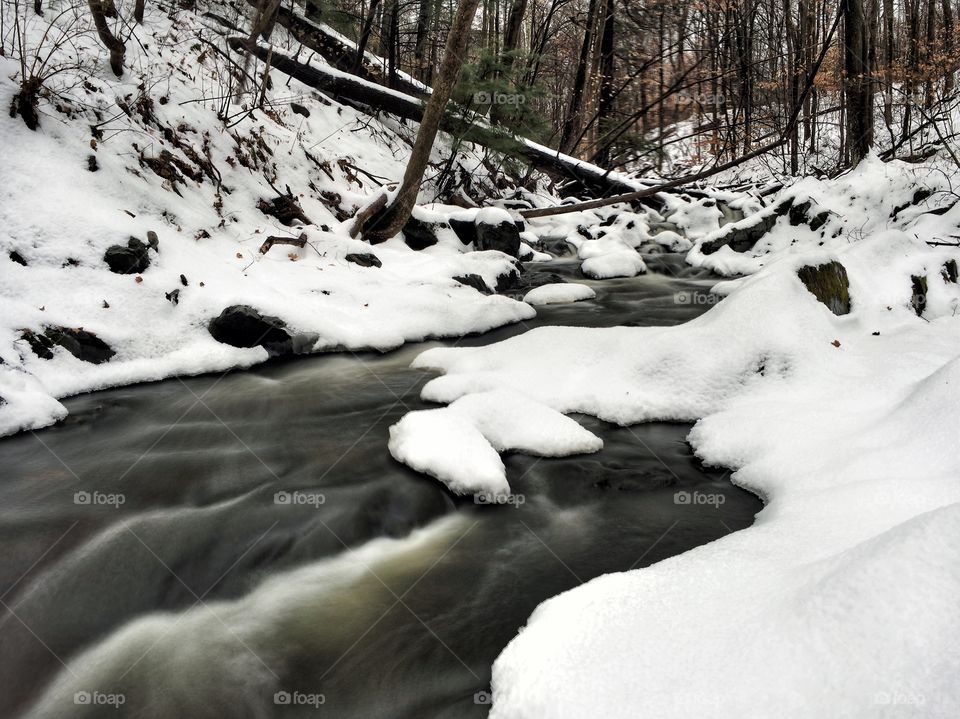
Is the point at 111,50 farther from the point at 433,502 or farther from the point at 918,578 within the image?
the point at 918,578

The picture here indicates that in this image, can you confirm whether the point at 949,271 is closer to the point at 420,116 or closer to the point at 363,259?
the point at 363,259

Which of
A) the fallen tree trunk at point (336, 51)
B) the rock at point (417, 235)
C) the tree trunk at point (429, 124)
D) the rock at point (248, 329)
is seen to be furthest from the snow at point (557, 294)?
the fallen tree trunk at point (336, 51)

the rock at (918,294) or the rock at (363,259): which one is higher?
the rock at (918,294)

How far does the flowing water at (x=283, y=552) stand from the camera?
6.34 ft

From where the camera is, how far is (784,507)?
99.8 inches

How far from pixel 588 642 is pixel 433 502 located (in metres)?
1.39

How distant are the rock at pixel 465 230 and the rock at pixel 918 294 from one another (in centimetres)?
566

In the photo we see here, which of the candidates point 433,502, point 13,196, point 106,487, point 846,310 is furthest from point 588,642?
point 13,196

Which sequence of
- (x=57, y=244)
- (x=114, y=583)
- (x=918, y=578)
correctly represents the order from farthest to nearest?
(x=57, y=244), (x=114, y=583), (x=918, y=578)

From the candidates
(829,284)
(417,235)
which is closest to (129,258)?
(417,235)

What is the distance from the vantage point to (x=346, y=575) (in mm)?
2475

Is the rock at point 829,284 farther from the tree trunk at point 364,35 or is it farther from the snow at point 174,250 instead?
the tree trunk at point 364,35

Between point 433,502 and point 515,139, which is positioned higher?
point 515,139

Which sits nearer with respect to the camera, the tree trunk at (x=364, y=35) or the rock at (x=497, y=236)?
the rock at (x=497, y=236)
